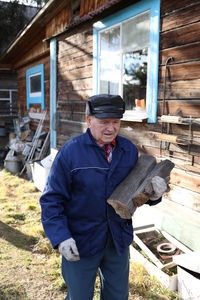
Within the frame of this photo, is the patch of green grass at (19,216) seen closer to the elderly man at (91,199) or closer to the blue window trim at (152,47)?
the blue window trim at (152,47)

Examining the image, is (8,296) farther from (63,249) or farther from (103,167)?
(103,167)

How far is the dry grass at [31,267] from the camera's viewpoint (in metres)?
2.83

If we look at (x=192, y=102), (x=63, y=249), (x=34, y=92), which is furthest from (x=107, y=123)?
(x=34, y=92)

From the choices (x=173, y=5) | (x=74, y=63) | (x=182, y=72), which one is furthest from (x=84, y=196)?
(x=74, y=63)

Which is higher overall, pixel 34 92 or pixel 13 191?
pixel 34 92

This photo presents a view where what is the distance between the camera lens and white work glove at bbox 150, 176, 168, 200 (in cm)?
184

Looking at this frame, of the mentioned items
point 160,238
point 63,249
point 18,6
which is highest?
point 18,6

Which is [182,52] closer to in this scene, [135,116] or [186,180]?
[135,116]

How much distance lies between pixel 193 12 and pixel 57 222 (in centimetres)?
294

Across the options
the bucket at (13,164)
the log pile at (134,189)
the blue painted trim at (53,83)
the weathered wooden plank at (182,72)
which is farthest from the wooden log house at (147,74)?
the bucket at (13,164)

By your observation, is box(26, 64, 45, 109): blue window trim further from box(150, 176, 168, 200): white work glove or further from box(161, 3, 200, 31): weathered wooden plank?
box(150, 176, 168, 200): white work glove

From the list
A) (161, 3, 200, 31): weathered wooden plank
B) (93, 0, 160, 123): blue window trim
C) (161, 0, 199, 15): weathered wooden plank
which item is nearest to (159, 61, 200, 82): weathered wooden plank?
(93, 0, 160, 123): blue window trim

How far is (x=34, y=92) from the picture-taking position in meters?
9.87

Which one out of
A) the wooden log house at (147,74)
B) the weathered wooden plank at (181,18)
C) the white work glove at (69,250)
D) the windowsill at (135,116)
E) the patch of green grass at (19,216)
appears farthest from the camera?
the patch of green grass at (19,216)
